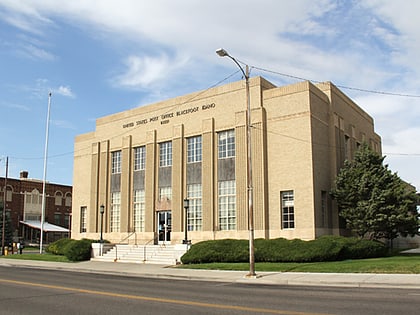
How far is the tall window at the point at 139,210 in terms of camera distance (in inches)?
1463

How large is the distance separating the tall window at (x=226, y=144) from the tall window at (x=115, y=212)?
446 inches

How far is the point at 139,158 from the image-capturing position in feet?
127

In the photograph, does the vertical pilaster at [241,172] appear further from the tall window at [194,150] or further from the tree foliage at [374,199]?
the tree foliage at [374,199]

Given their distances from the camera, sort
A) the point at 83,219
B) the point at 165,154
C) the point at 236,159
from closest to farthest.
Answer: the point at 236,159 → the point at 165,154 → the point at 83,219

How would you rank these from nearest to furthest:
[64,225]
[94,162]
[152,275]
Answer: [152,275], [94,162], [64,225]

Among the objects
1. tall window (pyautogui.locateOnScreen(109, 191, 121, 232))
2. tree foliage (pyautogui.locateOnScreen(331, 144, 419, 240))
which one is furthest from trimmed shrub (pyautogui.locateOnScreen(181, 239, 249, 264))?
tall window (pyautogui.locateOnScreen(109, 191, 121, 232))

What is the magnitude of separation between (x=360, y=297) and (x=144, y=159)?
27.5 m

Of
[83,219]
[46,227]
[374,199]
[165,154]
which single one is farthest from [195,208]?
[46,227]

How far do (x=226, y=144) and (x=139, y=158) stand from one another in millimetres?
9230

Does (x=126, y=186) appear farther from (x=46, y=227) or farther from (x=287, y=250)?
(x=46, y=227)

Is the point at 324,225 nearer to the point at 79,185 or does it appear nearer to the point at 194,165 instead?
the point at 194,165

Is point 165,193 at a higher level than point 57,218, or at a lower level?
higher

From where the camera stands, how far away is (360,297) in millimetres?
12828

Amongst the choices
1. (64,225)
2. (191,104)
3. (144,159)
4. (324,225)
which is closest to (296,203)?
(324,225)
